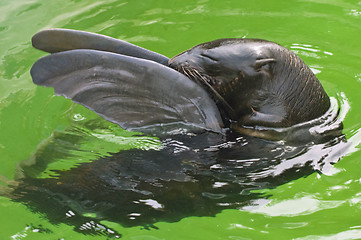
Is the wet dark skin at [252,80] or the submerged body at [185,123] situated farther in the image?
the wet dark skin at [252,80]

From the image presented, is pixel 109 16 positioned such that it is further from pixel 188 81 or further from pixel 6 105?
pixel 188 81

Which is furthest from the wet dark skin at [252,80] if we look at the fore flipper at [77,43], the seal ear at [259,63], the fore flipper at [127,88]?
the fore flipper at [77,43]

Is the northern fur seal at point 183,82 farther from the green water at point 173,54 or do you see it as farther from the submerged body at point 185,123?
the green water at point 173,54

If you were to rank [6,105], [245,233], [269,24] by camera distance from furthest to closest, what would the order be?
[269,24] < [6,105] < [245,233]

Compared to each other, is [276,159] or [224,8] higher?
[224,8]

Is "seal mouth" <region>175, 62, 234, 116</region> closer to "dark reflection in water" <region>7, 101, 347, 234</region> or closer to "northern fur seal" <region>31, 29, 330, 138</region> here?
"northern fur seal" <region>31, 29, 330, 138</region>

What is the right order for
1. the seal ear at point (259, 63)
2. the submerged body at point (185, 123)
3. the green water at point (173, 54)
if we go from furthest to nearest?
1. the seal ear at point (259, 63)
2. the submerged body at point (185, 123)
3. the green water at point (173, 54)

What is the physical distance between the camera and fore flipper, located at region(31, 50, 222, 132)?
345cm

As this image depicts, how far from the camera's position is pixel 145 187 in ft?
11.3

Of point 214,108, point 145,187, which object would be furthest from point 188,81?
point 145,187

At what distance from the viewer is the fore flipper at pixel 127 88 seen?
11.3 ft

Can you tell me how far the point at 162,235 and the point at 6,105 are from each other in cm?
204

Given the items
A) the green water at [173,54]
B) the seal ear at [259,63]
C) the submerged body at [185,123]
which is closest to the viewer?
the green water at [173,54]

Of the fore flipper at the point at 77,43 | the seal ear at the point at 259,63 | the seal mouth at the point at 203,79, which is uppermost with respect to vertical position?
the fore flipper at the point at 77,43
